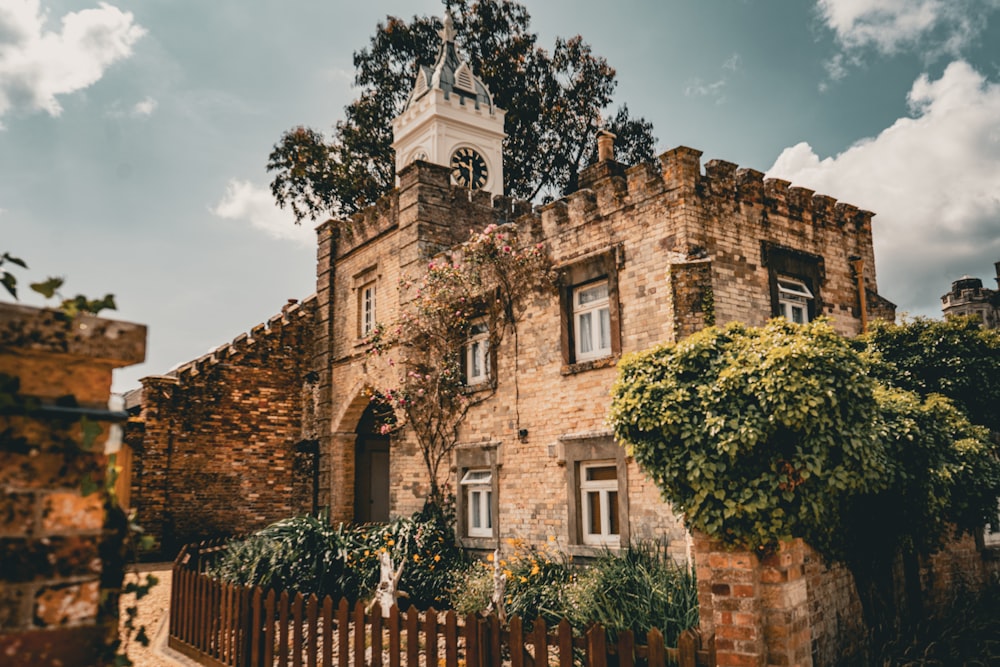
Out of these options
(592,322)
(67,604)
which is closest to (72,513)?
(67,604)

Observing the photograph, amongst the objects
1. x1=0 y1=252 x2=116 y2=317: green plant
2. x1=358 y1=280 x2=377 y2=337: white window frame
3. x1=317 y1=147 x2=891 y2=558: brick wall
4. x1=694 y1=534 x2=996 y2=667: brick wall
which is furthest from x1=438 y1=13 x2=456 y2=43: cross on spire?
x1=0 y1=252 x2=116 y2=317: green plant

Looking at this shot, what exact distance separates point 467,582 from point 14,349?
10835 mm

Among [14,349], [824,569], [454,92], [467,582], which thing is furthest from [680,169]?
[454,92]

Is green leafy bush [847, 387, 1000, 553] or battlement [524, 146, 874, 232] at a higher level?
battlement [524, 146, 874, 232]

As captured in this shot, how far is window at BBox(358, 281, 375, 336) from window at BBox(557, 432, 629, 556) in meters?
8.05

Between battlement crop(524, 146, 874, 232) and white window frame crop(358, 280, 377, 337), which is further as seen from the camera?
white window frame crop(358, 280, 377, 337)

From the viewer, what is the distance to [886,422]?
848cm

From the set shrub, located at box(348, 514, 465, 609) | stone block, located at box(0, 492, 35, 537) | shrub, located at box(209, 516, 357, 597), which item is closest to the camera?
stone block, located at box(0, 492, 35, 537)

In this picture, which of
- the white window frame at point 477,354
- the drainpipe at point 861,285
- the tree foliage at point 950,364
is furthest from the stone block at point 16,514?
the drainpipe at point 861,285

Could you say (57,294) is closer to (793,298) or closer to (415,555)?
(415,555)

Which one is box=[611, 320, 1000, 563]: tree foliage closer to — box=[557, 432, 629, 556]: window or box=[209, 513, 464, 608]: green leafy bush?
box=[557, 432, 629, 556]: window

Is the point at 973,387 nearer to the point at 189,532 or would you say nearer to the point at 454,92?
the point at 189,532

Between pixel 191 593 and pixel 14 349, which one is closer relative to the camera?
pixel 14 349

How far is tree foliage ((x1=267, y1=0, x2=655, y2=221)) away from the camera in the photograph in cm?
2675
